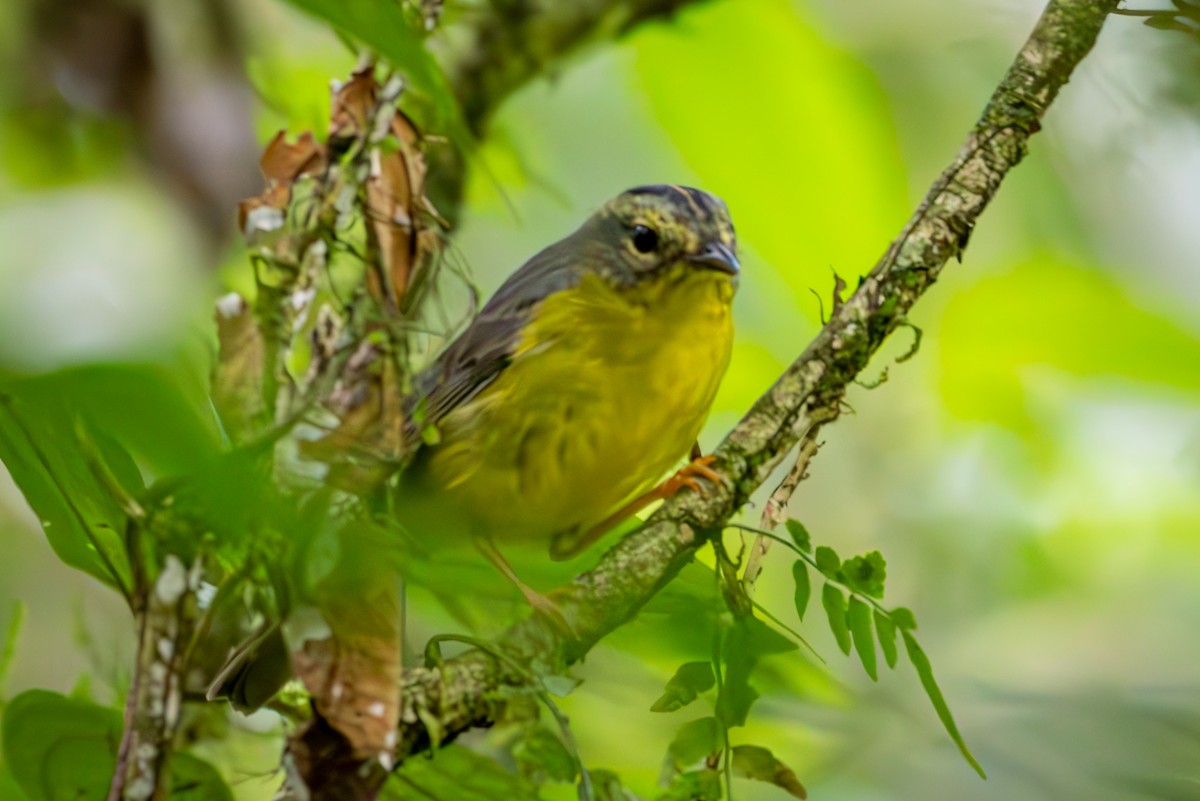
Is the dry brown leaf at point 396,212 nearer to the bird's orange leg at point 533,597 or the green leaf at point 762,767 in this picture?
the bird's orange leg at point 533,597

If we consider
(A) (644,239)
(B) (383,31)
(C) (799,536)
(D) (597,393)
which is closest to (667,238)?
(A) (644,239)

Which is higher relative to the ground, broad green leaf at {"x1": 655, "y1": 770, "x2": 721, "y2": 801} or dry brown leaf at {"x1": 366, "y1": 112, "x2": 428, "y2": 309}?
dry brown leaf at {"x1": 366, "y1": 112, "x2": 428, "y2": 309}

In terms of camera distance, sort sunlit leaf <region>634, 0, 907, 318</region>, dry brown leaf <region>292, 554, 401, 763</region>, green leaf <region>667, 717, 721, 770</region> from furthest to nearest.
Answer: sunlit leaf <region>634, 0, 907, 318</region>, green leaf <region>667, 717, 721, 770</region>, dry brown leaf <region>292, 554, 401, 763</region>

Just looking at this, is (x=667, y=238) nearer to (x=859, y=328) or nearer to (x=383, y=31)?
(x=859, y=328)

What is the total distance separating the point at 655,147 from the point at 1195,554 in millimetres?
1152

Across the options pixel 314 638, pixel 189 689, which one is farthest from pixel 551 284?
pixel 314 638

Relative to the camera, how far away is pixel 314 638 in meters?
0.72

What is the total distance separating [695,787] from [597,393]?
1.57ft

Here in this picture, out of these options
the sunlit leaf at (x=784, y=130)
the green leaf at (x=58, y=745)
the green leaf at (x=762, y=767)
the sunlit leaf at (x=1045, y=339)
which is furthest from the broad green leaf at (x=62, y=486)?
the sunlit leaf at (x=1045, y=339)

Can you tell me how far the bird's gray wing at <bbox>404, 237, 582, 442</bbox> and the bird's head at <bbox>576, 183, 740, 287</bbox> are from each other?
0.25 ft

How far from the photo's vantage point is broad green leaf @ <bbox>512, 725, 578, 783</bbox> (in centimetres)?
89

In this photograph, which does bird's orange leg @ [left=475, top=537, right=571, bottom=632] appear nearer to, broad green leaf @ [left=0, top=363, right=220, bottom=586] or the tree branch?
the tree branch

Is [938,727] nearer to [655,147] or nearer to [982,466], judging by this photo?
[982,466]

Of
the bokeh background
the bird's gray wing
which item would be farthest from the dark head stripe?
the bokeh background
